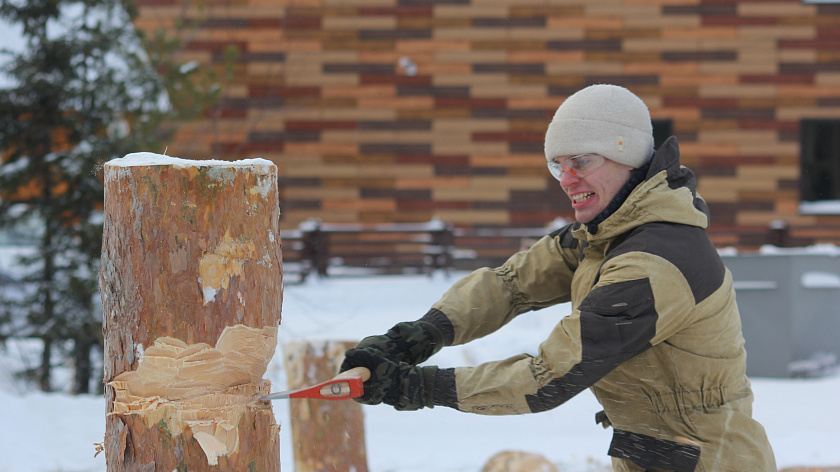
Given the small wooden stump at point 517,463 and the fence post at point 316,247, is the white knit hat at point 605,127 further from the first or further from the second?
the fence post at point 316,247

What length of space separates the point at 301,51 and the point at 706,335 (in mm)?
9255

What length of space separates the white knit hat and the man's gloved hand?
2.25 ft

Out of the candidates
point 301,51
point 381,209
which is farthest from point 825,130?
point 301,51

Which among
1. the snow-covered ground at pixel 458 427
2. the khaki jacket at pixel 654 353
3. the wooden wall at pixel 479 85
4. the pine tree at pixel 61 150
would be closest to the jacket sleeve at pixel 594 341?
the khaki jacket at pixel 654 353

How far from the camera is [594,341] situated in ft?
5.19

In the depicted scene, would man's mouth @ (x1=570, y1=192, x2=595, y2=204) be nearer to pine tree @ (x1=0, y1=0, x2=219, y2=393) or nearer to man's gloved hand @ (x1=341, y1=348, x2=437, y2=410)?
man's gloved hand @ (x1=341, y1=348, x2=437, y2=410)

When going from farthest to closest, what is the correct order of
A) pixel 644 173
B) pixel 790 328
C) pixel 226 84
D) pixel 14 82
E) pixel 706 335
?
1. pixel 226 84
2. pixel 790 328
3. pixel 14 82
4. pixel 644 173
5. pixel 706 335

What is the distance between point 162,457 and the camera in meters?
1.61

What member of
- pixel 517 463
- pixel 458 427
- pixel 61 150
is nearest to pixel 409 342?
pixel 517 463

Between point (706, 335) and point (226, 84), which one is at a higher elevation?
point (226, 84)

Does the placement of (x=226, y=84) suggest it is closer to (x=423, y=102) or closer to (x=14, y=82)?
(x=423, y=102)

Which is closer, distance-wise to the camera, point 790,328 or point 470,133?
point 790,328

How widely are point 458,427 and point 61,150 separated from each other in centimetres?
413

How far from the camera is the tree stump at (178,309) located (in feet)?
5.23
